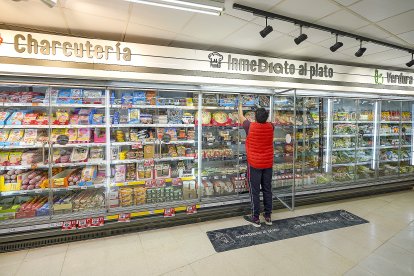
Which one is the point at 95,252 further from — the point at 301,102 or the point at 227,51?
the point at 301,102

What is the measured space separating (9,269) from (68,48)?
2.84 meters

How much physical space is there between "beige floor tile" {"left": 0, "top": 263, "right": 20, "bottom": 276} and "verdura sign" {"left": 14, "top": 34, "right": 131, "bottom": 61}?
104 inches

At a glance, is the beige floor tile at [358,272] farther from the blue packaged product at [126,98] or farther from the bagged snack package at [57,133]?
the bagged snack package at [57,133]

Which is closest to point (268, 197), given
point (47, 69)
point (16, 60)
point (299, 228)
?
point (299, 228)

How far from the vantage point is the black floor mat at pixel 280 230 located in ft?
10.4

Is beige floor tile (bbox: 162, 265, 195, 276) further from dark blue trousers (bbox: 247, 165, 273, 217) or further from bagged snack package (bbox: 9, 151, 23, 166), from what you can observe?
bagged snack package (bbox: 9, 151, 23, 166)

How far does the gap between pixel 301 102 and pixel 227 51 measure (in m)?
2.08

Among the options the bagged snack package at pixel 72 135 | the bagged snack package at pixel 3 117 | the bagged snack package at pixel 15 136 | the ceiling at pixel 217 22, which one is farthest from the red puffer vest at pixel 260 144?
the bagged snack package at pixel 3 117

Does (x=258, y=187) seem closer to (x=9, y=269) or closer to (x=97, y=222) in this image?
(x=97, y=222)

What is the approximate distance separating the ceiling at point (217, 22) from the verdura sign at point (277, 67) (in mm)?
237

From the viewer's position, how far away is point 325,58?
4816 mm

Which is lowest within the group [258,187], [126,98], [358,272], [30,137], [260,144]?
[358,272]

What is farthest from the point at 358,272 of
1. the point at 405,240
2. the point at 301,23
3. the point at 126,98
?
the point at 126,98

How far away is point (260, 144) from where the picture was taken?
3.58 metres
